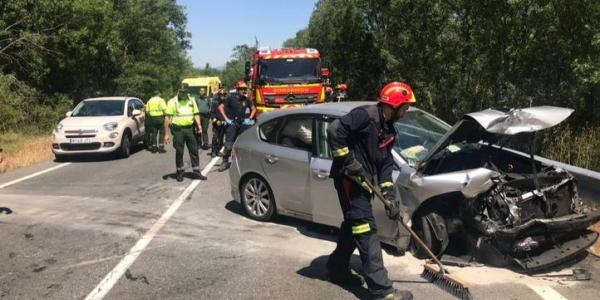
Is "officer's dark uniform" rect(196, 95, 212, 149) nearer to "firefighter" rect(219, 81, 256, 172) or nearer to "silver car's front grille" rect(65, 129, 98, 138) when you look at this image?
"silver car's front grille" rect(65, 129, 98, 138)

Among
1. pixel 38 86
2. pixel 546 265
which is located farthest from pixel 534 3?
pixel 38 86

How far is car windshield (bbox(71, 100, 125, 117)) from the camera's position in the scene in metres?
15.1

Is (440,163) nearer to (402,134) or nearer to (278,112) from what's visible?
(402,134)

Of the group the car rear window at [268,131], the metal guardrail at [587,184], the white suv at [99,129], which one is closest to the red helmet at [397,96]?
the metal guardrail at [587,184]

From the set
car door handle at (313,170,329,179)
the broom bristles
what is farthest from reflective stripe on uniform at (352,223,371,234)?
car door handle at (313,170,329,179)

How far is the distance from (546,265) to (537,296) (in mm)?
511

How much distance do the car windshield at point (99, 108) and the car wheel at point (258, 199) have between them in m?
8.77

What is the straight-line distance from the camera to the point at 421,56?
1562 cm

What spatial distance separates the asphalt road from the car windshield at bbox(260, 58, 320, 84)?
321 inches

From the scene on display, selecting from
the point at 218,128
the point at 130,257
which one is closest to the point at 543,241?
the point at 130,257

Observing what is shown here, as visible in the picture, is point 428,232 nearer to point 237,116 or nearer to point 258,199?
point 258,199

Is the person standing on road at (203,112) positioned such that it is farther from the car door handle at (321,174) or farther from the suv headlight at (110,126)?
the car door handle at (321,174)

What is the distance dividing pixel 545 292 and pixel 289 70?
43.6 feet

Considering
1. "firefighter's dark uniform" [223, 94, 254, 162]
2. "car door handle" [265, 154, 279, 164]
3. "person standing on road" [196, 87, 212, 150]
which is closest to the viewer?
"car door handle" [265, 154, 279, 164]
